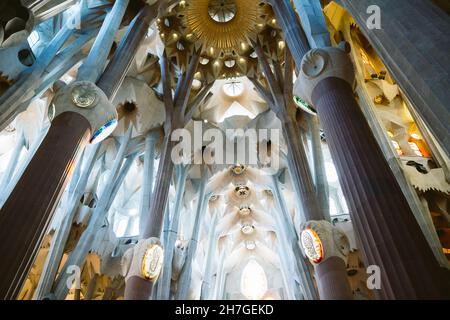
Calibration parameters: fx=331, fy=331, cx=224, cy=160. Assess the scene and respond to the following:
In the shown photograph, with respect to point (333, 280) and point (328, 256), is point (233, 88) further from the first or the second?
point (333, 280)

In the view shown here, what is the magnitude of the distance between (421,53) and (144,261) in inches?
A: 298

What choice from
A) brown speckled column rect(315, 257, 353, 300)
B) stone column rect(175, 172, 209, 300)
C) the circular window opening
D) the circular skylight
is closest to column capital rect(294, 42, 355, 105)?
brown speckled column rect(315, 257, 353, 300)

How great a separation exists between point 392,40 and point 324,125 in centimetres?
161

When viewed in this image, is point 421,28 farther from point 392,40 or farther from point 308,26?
point 308,26

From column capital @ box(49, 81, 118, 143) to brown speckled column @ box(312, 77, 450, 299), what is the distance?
3868 millimetres

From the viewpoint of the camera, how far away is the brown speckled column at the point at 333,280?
7598mm

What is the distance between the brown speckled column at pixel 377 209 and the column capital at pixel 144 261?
19.1 ft

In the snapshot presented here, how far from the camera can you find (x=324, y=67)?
5.73 metres

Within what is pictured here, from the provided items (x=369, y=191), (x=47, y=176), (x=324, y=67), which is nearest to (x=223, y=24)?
(x=324, y=67)

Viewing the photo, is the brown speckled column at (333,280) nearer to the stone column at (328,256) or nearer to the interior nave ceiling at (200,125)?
the stone column at (328,256)

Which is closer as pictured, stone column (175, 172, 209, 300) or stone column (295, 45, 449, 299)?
stone column (295, 45, 449, 299)

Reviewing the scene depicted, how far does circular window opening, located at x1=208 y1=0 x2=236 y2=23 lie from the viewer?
14.8 m

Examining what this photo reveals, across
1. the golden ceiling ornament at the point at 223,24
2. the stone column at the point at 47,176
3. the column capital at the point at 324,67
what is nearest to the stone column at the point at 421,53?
the column capital at the point at 324,67

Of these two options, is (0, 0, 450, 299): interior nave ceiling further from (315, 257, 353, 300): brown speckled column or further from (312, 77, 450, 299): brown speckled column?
(312, 77, 450, 299): brown speckled column
